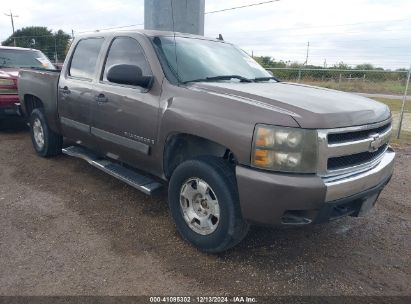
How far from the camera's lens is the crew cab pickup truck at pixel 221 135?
8.54 feet

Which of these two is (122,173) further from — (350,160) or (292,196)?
(350,160)

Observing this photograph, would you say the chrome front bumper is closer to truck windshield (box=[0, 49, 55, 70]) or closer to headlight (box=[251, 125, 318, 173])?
headlight (box=[251, 125, 318, 173])

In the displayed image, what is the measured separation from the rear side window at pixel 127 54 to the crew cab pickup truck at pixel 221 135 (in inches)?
0.5

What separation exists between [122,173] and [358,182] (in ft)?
7.66

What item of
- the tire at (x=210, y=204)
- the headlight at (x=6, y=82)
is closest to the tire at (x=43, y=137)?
the headlight at (x=6, y=82)

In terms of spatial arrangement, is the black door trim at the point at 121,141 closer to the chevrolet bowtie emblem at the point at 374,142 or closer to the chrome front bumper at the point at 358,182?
the chrome front bumper at the point at 358,182

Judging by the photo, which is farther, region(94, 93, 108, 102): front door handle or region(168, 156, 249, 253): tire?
region(94, 93, 108, 102): front door handle

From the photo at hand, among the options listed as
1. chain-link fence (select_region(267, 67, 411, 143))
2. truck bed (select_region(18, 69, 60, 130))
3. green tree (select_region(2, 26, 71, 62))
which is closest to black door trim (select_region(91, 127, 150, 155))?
truck bed (select_region(18, 69, 60, 130))

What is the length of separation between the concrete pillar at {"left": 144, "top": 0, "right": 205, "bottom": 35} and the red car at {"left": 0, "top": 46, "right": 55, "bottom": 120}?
9.21ft

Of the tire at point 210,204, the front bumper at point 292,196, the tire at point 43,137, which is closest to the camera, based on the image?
the front bumper at point 292,196

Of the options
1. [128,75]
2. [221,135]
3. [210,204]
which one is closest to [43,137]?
[128,75]

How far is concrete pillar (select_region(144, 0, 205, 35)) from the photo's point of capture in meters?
6.61

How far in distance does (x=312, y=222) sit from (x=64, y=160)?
425 centimetres

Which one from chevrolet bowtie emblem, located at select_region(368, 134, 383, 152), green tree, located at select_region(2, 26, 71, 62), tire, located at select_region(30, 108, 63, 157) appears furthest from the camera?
green tree, located at select_region(2, 26, 71, 62)
